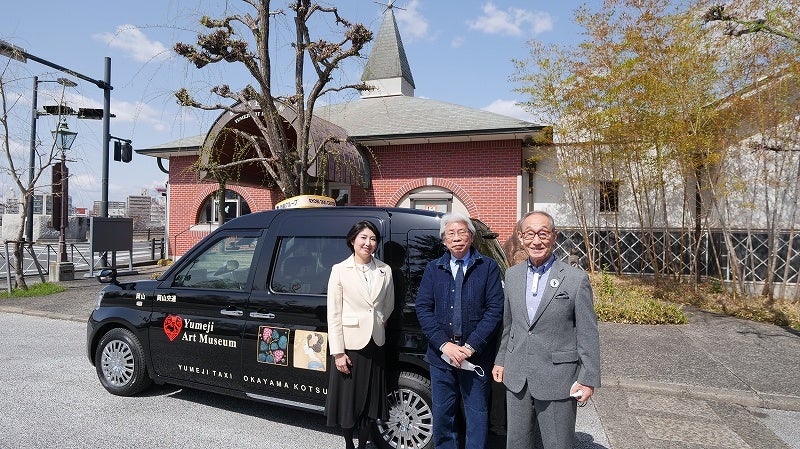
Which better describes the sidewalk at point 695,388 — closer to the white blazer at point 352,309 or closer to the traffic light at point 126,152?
the white blazer at point 352,309

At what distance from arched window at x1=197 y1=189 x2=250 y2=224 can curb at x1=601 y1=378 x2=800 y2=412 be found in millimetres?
13342

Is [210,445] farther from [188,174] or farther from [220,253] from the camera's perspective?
[188,174]

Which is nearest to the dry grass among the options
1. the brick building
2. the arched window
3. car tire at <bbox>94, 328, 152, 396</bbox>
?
the brick building

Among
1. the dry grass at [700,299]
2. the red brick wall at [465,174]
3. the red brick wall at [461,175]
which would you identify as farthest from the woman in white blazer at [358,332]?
the red brick wall at [465,174]

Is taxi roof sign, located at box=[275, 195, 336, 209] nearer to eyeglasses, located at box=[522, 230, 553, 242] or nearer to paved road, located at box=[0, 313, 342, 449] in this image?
paved road, located at box=[0, 313, 342, 449]

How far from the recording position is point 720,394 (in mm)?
4863

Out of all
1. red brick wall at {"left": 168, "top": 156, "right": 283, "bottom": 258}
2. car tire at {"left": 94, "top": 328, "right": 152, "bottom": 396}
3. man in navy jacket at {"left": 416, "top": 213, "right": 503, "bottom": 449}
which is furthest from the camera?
red brick wall at {"left": 168, "top": 156, "right": 283, "bottom": 258}

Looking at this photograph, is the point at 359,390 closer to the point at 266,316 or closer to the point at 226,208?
the point at 266,316

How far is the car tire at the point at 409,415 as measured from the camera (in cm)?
330

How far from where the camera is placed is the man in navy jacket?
279 centimetres

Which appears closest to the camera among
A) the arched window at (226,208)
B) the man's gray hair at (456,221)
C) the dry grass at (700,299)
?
the man's gray hair at (456,221)

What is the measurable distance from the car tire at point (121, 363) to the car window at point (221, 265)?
2.59ft

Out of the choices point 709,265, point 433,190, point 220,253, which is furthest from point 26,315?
point 709,265

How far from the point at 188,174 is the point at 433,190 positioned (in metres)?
8.44
